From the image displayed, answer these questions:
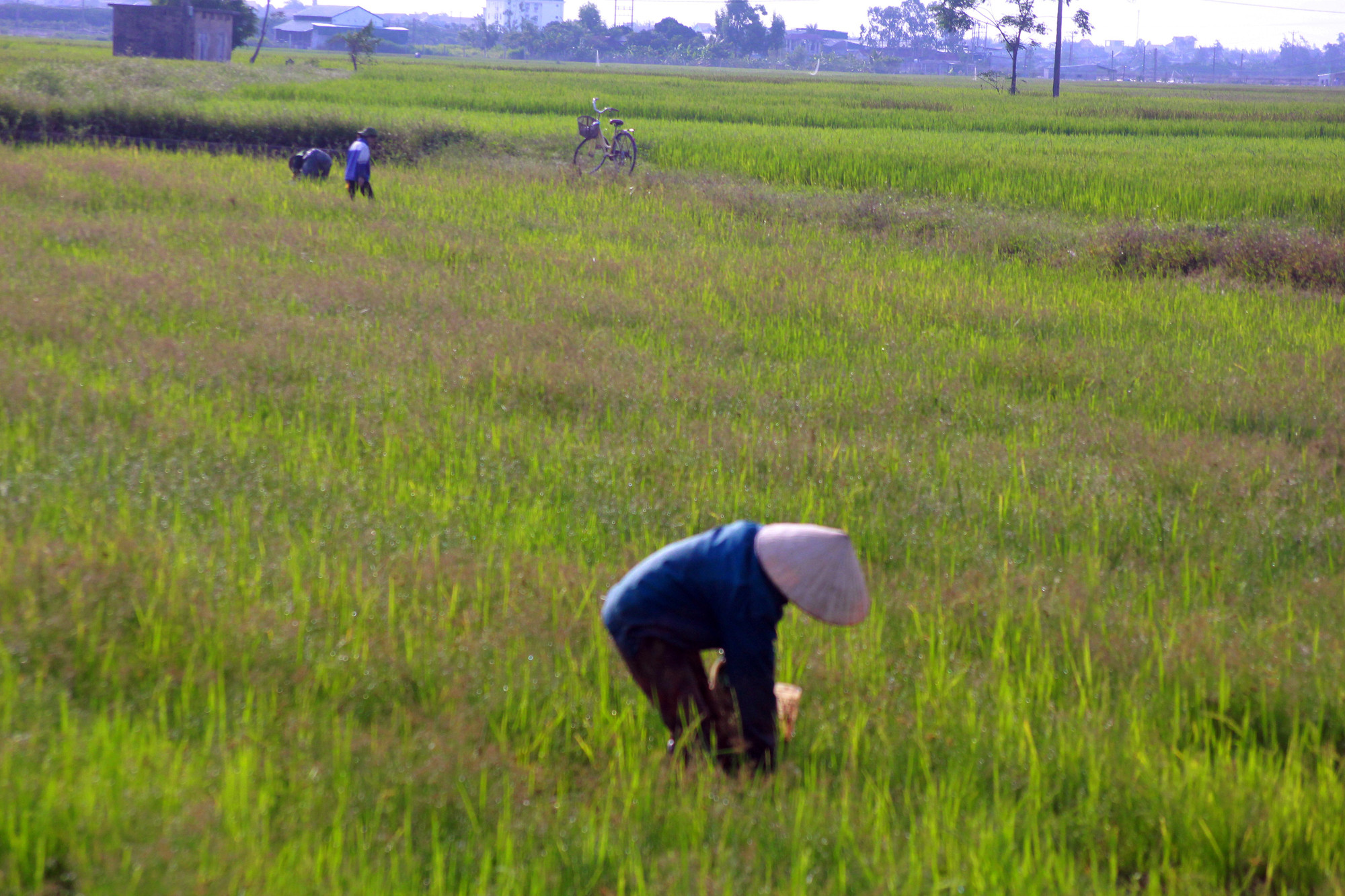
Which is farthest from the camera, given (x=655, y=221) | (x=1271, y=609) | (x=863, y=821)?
(x=655, y=221)

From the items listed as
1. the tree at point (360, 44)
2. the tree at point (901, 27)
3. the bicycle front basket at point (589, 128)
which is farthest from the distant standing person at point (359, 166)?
the tree at point (901, 27)

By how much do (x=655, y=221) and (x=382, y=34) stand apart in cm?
10102

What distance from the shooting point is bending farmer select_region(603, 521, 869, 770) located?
2.18 metres

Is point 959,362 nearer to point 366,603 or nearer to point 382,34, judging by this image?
point 366,603

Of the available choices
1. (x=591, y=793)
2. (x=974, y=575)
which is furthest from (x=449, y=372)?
(x=591, y=793)

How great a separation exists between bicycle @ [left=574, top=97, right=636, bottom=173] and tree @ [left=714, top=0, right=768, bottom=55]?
100618 mm

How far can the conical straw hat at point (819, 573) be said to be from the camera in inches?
85.1

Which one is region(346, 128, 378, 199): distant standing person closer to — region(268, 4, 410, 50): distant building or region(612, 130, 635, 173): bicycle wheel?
region(612, 130, 635, 173): bicycle wheel

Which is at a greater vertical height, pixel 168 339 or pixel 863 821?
pixel 168 339

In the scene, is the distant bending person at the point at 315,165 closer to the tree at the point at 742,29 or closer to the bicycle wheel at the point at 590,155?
the bicycle wheel at the point at 590,155

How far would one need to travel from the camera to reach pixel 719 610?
2.31 meters

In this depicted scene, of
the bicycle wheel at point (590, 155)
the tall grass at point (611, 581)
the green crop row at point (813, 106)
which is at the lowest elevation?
the tall grass at point (611, 581)

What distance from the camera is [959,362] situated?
6.68 metres

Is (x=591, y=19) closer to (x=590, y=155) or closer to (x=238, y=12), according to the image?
(x=238, y=12)
